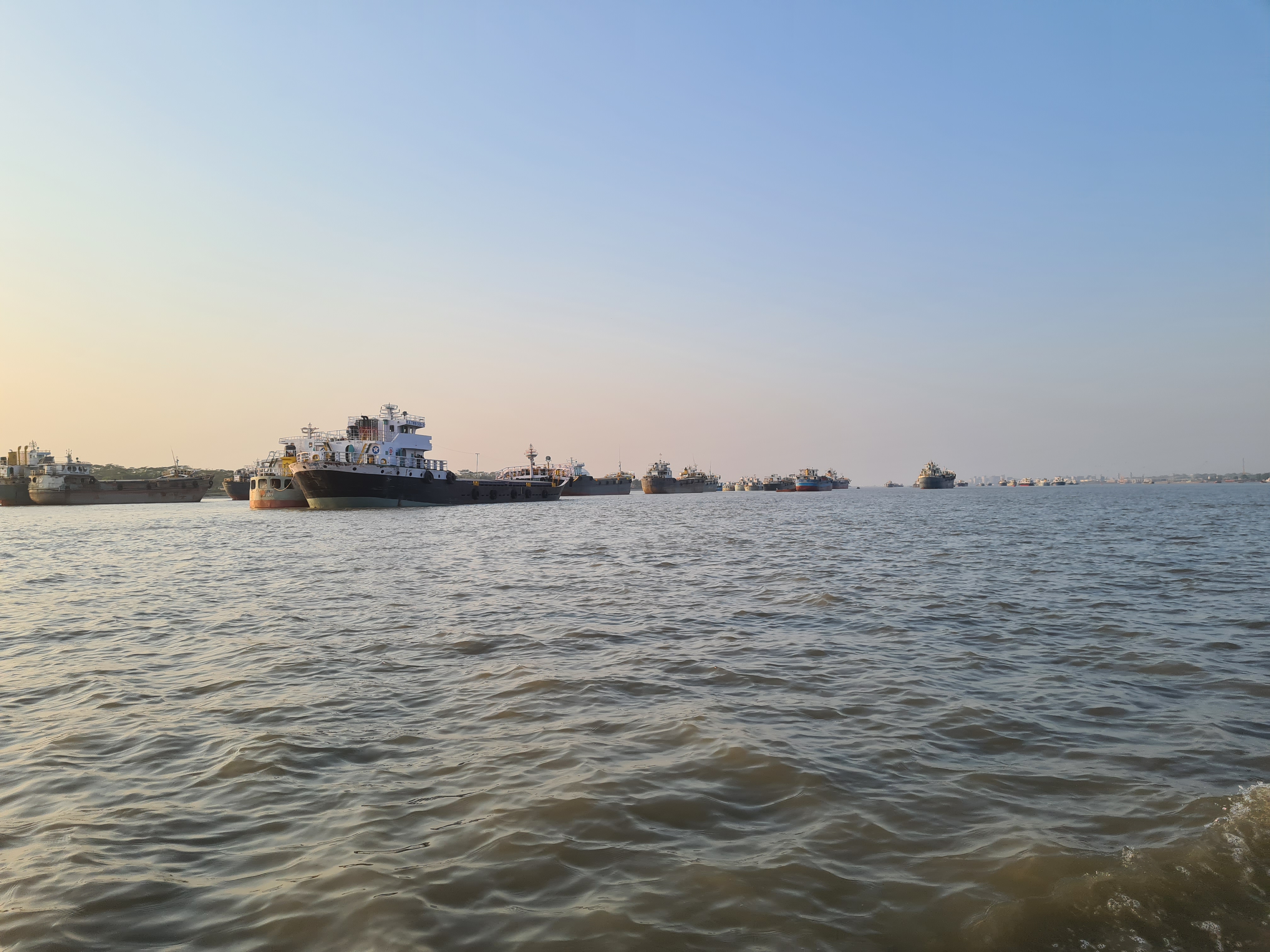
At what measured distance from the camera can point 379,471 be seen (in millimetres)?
66625

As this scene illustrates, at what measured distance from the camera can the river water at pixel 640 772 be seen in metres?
3.64

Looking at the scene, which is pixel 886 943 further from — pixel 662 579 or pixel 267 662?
pixel 662 579

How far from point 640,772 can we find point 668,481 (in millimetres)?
163723

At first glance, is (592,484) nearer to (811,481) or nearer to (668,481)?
(668,481)

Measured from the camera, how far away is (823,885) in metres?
3.90

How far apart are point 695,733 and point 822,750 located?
1212 millimetres

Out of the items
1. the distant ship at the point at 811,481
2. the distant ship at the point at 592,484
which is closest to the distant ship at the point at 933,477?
the distant ship at the point at 811,481

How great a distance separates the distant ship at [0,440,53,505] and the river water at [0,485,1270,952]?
10978 cm

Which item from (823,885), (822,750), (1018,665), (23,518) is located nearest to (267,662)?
(822,750)

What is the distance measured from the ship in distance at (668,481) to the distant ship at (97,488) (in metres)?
94.3

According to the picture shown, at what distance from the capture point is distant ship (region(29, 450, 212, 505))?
89.8m

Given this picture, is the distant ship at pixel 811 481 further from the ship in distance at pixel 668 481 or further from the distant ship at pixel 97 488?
the distant ship at pixel 97 488

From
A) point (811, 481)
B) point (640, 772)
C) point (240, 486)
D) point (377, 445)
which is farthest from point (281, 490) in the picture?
point (811, 481)

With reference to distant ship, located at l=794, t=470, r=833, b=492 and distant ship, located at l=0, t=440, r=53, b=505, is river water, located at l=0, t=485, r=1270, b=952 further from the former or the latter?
distant ship, located at l=794, t=470, r=833, b=492
